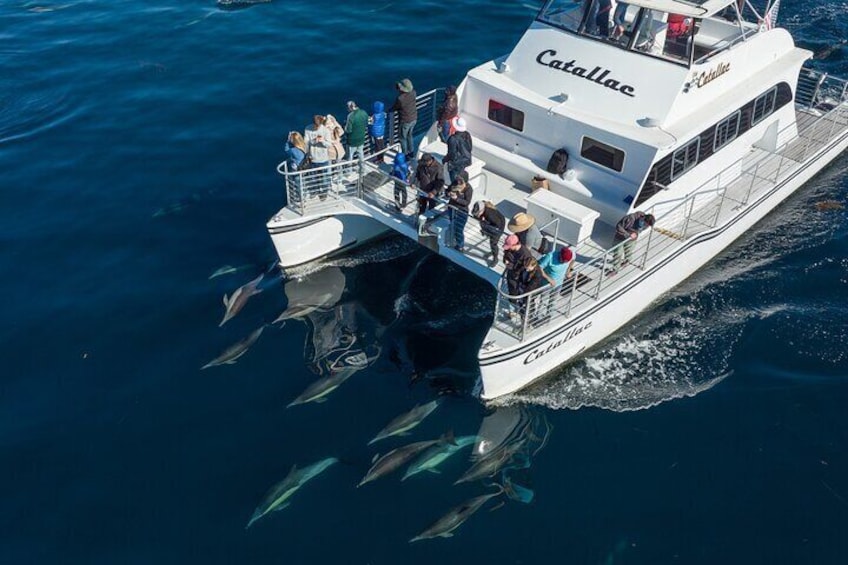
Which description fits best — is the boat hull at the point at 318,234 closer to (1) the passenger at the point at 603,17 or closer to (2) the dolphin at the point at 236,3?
(1) the passenger at the point at 603,17

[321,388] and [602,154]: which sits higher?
[602,154]

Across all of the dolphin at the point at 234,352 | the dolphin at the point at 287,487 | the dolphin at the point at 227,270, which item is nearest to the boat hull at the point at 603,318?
the dolphin at the point at 287,487

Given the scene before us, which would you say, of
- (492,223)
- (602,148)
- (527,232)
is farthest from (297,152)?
(602,148)

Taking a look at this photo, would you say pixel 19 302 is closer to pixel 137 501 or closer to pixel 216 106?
pixel 137 501

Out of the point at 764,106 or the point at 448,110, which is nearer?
the point at 448,110

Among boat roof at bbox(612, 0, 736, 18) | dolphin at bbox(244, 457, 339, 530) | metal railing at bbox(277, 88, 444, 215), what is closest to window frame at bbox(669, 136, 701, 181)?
boat roof at bbox(612, 0, 736, 18)

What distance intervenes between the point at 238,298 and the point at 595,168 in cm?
869

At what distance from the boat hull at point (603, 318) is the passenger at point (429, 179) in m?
3.65

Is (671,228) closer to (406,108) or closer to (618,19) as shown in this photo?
(618,19)

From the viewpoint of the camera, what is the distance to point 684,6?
1597 cm

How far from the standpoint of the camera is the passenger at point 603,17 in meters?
16.9

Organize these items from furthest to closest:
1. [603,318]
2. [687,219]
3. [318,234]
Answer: [318,234] → [687,219] → [603,318]

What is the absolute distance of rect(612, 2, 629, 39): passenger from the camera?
16875 mm

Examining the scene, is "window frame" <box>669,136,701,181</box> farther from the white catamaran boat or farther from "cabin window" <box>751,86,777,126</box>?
"cabin window" <box>751,86,777,126</box>
